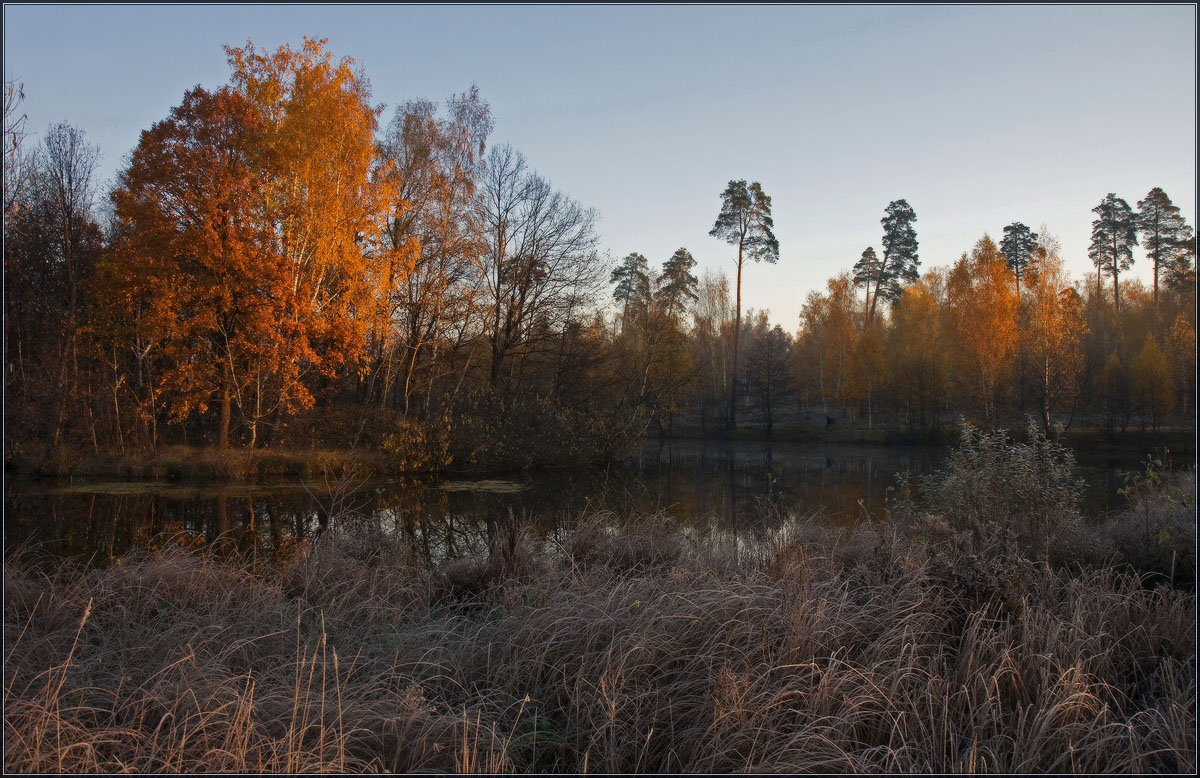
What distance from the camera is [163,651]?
13.9 feet

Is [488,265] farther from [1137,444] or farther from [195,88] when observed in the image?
[1137,444]

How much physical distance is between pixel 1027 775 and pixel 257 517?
12.4 m

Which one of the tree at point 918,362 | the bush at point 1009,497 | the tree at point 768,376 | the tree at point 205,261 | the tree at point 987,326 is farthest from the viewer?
the tree at point 768,376

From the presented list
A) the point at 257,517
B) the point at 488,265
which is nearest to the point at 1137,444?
the point at 488,265

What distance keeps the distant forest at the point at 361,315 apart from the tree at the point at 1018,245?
469 cm

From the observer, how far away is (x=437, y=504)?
49.0 feet

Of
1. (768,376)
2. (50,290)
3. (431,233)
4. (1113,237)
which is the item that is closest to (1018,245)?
(1113,237)

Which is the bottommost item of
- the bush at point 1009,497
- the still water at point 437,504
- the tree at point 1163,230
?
the still water at point 437,504

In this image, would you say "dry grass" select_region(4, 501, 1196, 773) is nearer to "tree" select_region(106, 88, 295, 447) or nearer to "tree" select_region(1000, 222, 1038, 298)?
"tree" select_region(106, 88, 295, 447)

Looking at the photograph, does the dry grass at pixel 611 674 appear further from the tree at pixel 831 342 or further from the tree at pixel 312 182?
the tree at pixel 831 342

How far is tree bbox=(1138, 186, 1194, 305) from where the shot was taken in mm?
33125

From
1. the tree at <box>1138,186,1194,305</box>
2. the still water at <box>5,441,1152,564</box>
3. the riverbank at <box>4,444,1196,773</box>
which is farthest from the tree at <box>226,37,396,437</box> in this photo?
the tree at <box>1138,186,1194,305</box>

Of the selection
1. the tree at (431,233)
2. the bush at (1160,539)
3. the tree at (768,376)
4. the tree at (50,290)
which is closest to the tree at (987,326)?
the tree at (768,376)

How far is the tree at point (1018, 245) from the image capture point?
129 ft
